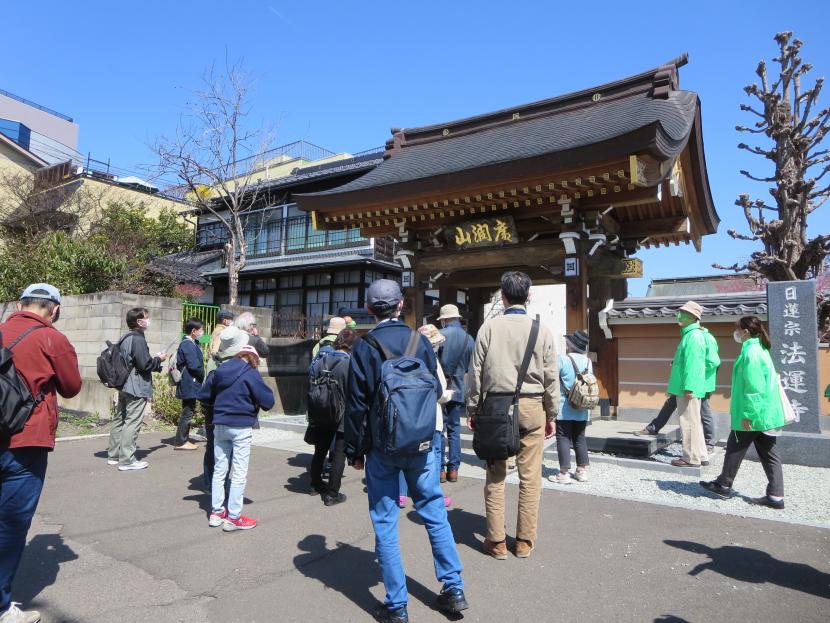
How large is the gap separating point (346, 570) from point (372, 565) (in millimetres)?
180

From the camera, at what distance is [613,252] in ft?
31.3

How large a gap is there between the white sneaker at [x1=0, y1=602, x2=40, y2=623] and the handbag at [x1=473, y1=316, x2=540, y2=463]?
2.54 meters

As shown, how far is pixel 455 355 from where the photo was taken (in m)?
5.50

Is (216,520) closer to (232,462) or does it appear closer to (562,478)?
(232,462)

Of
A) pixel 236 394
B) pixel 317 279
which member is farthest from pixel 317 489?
pixel 317 279

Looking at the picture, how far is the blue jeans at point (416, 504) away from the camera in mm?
2771

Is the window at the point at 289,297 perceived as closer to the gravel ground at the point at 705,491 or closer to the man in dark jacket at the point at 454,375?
the gravel ground at the point at 705,491

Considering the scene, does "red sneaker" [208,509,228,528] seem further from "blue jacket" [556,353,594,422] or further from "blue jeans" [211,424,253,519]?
"blue jacket" [556,353,594,422]

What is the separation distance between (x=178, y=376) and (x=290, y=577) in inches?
199

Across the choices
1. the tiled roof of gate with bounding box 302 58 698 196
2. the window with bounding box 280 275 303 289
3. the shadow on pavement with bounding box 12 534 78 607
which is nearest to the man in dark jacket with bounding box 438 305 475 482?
the shadow on pavement with bounding box 12 534 78 607

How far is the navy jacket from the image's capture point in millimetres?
2869

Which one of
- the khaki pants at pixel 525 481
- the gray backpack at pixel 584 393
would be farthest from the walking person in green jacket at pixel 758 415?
the khaki pants at pixel 525 481

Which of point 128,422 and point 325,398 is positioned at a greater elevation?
point 325,398

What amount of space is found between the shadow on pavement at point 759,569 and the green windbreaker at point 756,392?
138 cm
